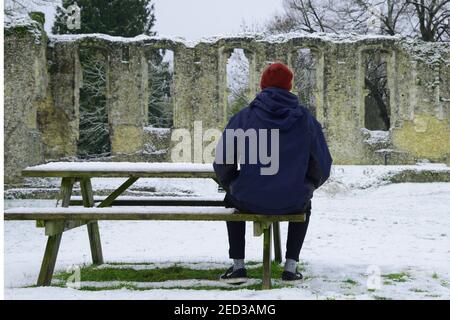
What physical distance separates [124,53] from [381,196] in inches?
445

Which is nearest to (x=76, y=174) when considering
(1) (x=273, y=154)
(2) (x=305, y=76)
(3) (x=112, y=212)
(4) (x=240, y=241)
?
(3) (x=112, y=212)

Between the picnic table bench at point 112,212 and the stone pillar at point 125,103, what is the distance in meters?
15.1

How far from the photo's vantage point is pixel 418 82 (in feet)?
68.8

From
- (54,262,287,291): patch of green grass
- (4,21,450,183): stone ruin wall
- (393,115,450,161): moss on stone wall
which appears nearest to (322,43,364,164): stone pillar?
(4,21,450,183): stone ruin wall

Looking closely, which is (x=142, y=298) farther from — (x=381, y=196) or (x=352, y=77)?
(x=352, y=77)

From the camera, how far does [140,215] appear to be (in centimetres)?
389

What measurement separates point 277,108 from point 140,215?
1.24m

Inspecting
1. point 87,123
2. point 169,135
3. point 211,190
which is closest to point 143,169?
point 211,190

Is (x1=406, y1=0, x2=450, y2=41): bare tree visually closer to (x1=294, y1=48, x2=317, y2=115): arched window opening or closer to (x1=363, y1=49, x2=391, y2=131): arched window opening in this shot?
(x1=363, y1=49, x2=391, y2=131): arched window opening

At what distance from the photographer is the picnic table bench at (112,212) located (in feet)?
12.5

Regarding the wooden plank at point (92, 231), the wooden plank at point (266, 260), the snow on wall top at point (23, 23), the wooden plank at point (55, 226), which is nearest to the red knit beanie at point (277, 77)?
the wooden plank at point (266, 260)

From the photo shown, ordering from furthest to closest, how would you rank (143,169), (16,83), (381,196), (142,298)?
(16,83)
(381,196)
(143,169)
(142,298)

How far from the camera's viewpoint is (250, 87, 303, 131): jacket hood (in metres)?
3.87

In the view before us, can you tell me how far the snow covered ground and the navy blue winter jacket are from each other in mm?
617
